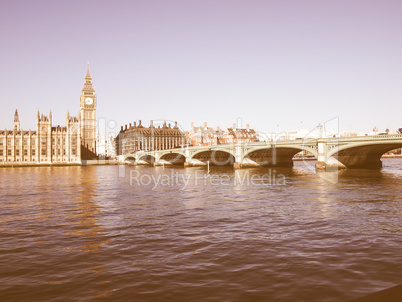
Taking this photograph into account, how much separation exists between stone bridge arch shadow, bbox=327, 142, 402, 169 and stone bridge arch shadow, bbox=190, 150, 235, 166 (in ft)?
126

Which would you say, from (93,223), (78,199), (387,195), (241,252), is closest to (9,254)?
(93,223)

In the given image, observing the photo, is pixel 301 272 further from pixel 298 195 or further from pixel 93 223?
pixel 298 195

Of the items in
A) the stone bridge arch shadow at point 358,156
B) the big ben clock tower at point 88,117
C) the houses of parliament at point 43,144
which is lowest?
the stone bridge arch shadow at point 358,156

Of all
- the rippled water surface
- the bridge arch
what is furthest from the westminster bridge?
the bridge arch

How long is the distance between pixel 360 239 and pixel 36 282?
42.3ft

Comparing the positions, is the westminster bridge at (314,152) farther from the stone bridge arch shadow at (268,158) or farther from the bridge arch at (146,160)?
the bridge arch at (146,160)

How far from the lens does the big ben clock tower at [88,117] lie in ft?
578

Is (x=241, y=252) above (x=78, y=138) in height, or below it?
below

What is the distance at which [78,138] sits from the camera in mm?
148250

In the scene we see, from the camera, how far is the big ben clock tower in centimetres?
17625

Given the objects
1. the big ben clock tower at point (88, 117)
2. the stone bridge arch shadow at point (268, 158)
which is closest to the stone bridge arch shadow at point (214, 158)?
the stone bridge arch shadow at point (268, 158)

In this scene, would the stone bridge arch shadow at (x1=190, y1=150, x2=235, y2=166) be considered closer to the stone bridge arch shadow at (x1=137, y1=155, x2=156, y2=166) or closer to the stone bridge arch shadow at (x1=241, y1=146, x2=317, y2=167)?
the stone bridge arch shadow at (x1=241, y1=146, x2=317, y2=167)

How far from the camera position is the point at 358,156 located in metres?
71.2

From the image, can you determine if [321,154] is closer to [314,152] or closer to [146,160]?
[314,152]
